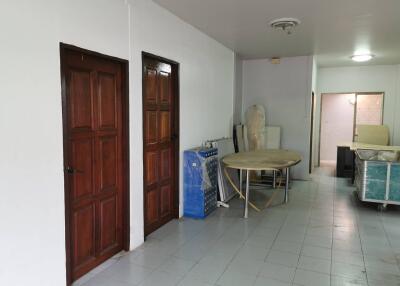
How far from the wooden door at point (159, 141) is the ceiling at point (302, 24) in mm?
816

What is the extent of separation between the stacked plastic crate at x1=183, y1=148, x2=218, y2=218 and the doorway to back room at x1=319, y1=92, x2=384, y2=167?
535cm

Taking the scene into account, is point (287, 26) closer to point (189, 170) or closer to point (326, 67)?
point (189, 170)

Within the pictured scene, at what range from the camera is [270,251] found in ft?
11.6

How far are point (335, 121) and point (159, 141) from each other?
7259mm

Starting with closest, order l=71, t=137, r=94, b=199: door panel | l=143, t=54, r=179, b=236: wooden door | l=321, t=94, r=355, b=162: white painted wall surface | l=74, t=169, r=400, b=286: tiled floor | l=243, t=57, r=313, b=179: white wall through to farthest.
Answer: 1. l=71, t=137, r=94, b=199: door panel
2. l=74, t=169, r=400, b=286: tiled floor
3. l=143, t=54, r=179, b=236: wooden door
4. l=243, t=57, r=313, b=179: white wall
5. l=321, t=94, r=355, b=162: white painted wall surface

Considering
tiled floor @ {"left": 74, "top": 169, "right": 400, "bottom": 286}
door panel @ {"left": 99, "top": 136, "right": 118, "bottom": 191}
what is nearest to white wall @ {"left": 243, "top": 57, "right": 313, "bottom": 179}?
tiled floor @ {"left": 74, "top": 169, "right": 400, "bottom": 286}

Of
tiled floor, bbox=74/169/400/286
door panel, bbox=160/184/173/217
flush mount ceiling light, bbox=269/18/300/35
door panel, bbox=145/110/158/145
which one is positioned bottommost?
tiled floor, bbox=74/169/400/286

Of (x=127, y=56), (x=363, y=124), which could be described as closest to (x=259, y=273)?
(x=127, y=56)

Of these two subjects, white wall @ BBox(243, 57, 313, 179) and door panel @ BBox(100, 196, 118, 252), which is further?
white wall @ BBox(243, 57, 313, 179)

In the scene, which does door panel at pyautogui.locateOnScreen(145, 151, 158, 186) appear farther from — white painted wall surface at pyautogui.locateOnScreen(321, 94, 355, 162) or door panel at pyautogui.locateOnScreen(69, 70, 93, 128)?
white painted wall surface at pyautogui.locateOnScreen(321, 94, 355, 162)

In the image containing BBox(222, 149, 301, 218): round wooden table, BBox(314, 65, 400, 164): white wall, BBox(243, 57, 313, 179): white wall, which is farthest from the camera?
BBox(314, 65, 400, 164): white wall

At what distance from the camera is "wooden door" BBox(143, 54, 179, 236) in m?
3.82

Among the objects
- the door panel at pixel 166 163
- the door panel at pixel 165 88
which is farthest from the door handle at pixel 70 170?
the door panel at pixel 165 88

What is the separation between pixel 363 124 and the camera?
8633mm
